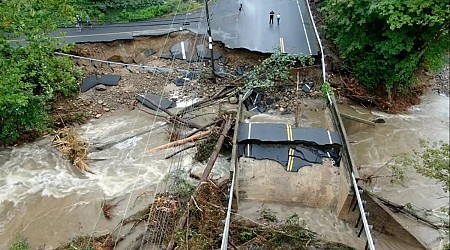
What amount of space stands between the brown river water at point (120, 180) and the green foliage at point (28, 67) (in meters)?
1.05

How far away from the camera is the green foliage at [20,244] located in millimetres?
9916

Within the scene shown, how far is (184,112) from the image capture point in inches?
623

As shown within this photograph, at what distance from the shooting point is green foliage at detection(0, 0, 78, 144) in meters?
12.3

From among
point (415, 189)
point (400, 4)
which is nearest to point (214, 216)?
point (415, 189)

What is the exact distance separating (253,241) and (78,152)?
754cm

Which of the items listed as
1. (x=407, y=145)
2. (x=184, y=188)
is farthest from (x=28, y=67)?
(x=407, y=145)

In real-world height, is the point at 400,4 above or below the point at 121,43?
above

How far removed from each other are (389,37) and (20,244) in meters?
14.9

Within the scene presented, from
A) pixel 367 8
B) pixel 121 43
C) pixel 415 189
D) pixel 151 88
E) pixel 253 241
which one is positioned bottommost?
pixel 415 189

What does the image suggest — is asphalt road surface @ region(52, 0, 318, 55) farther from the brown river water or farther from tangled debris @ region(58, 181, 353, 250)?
tangled debris @ region(58, 181, 353, 250)

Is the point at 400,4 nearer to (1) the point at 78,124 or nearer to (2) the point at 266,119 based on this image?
(2) the point at 266,119

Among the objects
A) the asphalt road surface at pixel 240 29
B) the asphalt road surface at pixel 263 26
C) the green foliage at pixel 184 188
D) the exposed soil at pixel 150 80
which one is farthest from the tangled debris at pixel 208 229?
the asphalt road surface at pixel 240 29

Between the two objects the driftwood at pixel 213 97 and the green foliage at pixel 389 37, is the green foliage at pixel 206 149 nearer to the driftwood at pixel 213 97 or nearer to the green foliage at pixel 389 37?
the driftwood at pixel 213 97

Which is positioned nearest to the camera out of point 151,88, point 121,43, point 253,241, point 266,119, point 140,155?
point 253,241
